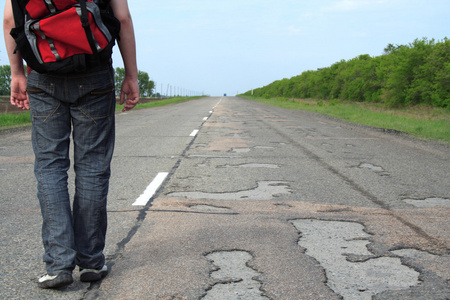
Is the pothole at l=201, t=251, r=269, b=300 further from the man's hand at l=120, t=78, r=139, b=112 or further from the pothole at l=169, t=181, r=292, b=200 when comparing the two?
the pothole at l=169, t=181, r=292, b=200

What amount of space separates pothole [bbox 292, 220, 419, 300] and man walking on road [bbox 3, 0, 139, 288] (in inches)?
58.6

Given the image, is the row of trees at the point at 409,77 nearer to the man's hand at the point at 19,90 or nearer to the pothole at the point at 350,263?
the pothole at the point at 350,263

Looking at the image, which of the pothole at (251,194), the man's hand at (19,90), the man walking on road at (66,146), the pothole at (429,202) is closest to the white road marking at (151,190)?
the pothole at (251,194)

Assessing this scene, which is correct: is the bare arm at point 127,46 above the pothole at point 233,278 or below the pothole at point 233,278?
above

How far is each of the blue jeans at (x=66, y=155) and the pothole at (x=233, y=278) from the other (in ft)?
2.43

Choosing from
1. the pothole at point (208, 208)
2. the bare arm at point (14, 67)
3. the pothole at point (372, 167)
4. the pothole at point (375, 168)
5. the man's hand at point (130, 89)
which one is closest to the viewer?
the bare arm at point (14, 67)

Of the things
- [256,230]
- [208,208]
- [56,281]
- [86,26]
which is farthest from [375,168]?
[86,26]

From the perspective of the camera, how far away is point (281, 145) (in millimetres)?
9508

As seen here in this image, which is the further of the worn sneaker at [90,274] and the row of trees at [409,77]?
the row of trees at [409,77]

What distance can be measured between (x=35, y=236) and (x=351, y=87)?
33.9 metres

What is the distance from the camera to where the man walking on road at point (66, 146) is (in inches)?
93.0

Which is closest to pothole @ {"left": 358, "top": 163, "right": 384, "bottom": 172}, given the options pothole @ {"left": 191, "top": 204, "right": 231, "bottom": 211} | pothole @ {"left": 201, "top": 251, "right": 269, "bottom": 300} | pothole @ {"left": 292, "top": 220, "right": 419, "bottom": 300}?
pothole @ {"left": 292, "top": 220, "right": 419, "bottom": 300}

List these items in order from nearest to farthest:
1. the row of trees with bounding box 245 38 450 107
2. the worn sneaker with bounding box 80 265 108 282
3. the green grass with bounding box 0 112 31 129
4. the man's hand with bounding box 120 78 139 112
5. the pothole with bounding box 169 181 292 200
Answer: the worn sneaker with bounding box 80 265 108 282
the man's hand with bounding box 120 78 139 112
the pothole with bounding box 169 181 292 200
the green grass with bounding box 0 112 31 129
the row of trees with bounding box 245 38 450 107

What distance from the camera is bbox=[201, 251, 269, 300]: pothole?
2.46 metres
